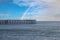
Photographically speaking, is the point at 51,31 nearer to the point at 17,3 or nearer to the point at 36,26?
the point at 36,26

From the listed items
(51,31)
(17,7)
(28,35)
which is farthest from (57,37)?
(17,7)

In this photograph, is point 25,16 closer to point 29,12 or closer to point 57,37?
point 29,12

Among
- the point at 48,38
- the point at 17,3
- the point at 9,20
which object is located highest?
the point at 17,3

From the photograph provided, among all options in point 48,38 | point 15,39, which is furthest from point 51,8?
point 15,39

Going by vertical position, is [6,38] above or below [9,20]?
below

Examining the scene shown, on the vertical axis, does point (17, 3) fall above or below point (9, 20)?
above
